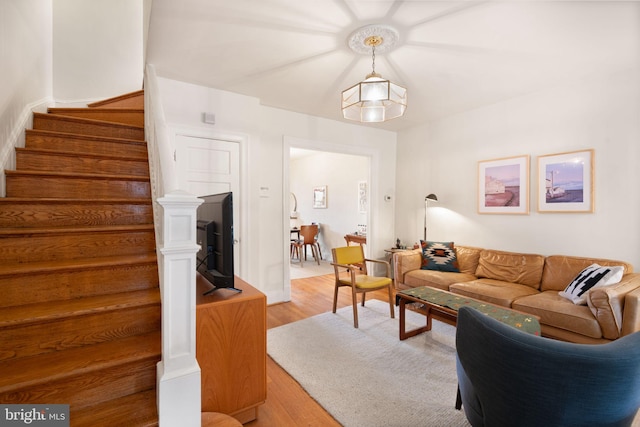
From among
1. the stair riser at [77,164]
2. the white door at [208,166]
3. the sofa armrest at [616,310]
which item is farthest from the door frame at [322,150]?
the sofa armrest at [616,310]

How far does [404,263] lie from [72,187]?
357cm

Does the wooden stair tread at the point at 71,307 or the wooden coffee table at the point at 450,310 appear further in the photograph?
the wooden coffee table at the point at 450,310

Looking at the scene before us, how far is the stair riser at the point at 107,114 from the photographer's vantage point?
282cm

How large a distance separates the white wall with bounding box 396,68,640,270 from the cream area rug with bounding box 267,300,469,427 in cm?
162

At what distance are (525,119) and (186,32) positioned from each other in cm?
375

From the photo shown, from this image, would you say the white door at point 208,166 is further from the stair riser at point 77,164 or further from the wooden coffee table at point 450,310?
the wooden coffee table at point 450,310

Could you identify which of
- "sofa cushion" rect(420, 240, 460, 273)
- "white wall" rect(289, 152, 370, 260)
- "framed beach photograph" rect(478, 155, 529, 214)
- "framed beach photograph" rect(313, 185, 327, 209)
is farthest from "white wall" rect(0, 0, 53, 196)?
"framed beach photograph" rect(313, 185, 327, 209)

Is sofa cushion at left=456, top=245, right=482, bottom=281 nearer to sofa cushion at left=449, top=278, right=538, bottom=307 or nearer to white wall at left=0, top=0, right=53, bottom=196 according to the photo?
sofa cushion at left=449, top=278, right=538, bottom=307

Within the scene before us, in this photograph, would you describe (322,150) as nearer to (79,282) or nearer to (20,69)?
(20,69)

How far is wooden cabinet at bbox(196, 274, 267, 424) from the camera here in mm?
1539

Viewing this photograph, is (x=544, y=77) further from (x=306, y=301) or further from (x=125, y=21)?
(x=125, y=21)

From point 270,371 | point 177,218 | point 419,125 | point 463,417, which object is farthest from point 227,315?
point 419,125

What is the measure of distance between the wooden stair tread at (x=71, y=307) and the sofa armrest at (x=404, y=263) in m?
3.00

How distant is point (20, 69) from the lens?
2357 mm
